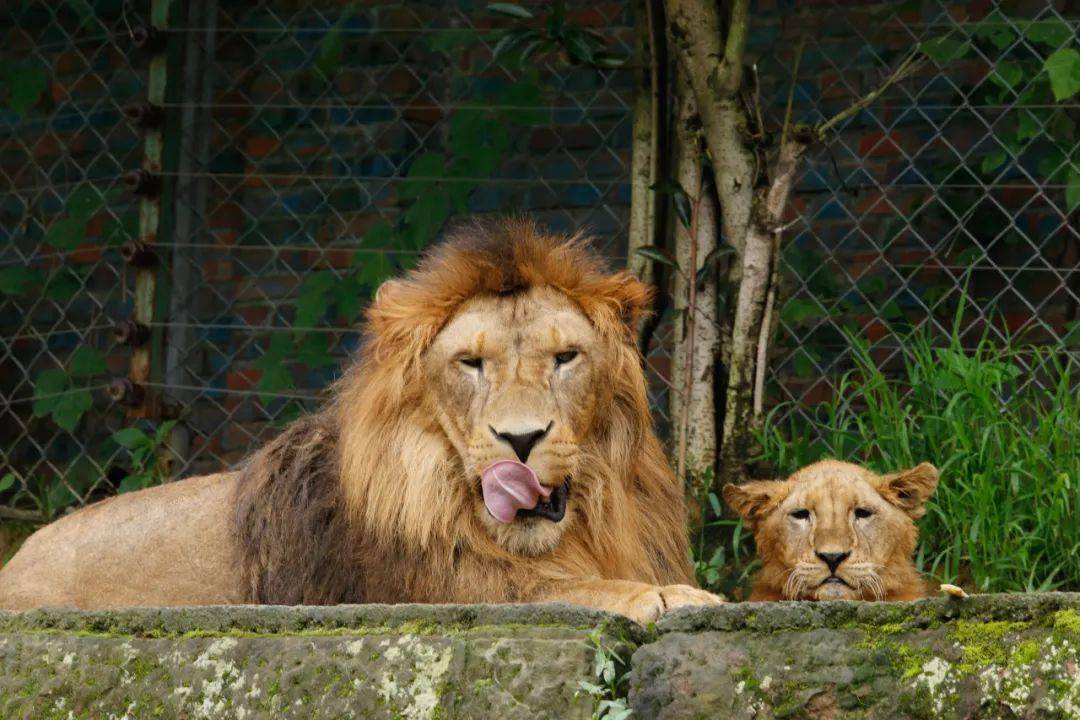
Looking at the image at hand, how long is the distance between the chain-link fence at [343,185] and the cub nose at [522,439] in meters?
2.19

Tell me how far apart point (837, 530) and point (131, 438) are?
281cm

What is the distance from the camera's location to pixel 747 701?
217 cm

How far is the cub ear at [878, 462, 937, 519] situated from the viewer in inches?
169

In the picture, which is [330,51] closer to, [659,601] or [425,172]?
[425,172]

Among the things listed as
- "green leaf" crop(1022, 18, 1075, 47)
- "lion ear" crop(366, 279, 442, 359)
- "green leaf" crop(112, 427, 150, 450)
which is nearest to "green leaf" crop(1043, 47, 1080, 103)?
"green leaf" crop(1022, 18, 1075, 47)

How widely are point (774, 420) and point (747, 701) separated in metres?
3.72

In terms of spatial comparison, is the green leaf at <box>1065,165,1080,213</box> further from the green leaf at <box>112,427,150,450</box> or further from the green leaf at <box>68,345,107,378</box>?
the green leaf at <box>68,345,107,378</box>

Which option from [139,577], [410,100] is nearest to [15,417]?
[410,100]

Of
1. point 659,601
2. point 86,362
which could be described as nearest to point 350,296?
point 86,362

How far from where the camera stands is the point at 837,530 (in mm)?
4145

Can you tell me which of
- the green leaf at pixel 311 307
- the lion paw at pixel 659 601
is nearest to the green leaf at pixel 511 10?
the green leaf at pixel 311 307

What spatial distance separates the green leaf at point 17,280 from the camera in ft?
22.1

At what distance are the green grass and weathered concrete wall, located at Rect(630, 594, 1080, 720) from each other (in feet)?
7.87

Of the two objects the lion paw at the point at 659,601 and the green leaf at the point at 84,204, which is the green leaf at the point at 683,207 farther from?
the green leaf at the point at 84,204
